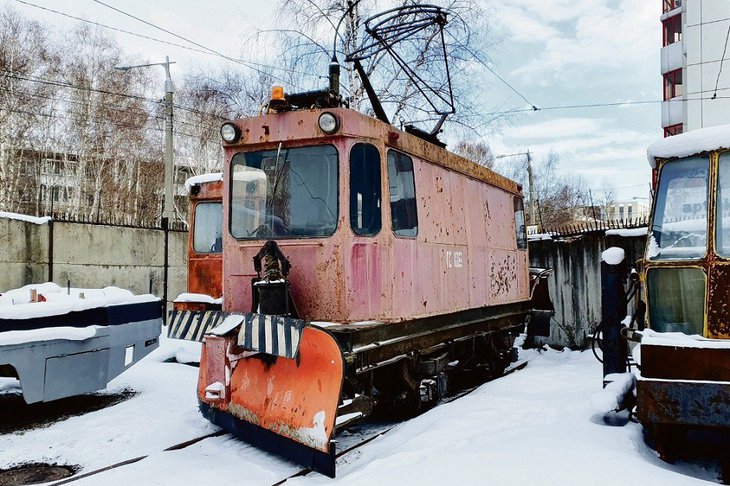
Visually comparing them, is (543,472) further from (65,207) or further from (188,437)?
(65,207)

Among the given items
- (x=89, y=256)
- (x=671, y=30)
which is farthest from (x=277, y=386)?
(x=671, y=30)

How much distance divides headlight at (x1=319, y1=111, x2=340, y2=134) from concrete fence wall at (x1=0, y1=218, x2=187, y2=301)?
792cm

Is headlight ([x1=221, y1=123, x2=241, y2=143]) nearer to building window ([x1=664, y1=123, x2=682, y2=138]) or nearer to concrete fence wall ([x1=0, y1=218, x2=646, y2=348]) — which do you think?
concrete fence wall ([x1=0, y1=218, x2=646, y2=348])

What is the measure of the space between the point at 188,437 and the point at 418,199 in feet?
11.1

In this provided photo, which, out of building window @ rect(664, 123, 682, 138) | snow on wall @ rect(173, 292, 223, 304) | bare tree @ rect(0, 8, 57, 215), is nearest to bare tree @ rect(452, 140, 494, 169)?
building window @ rect(664, 123, 682, 138)

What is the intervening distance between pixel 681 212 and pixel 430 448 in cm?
276

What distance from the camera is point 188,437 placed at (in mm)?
5660

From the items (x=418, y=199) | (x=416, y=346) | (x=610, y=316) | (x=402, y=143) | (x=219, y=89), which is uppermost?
(x=219, y=89)

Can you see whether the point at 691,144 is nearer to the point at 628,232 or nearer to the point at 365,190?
the point at 365,190

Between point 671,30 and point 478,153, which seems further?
point 478,153

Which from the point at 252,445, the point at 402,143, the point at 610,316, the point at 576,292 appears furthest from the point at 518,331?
the point at 252,445

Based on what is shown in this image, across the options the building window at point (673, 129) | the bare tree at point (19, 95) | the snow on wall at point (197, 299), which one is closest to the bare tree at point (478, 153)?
the building window at point (673, 129)

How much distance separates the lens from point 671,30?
30.4 metres

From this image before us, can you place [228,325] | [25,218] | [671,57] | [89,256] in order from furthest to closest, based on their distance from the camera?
[671,57] → [89,256] → [25,218] → [228,325]
